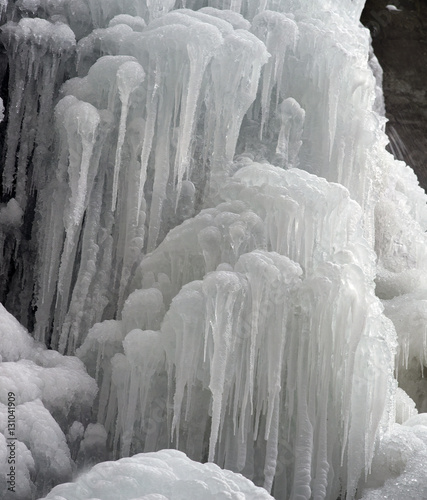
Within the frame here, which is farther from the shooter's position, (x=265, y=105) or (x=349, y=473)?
(x=265, y=105)

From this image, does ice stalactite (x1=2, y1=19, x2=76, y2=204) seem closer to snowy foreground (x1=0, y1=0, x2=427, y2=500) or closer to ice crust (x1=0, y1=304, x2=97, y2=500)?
snowy foreground (x1=0, y1=0, x2=427, y2=500)

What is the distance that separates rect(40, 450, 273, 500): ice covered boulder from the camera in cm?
317

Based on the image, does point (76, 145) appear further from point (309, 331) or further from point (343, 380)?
point (343, 380)

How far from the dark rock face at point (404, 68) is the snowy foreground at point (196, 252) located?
399cm

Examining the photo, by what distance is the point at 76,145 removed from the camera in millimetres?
4801

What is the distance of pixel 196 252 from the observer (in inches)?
185

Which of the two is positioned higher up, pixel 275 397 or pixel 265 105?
pixel 265 105

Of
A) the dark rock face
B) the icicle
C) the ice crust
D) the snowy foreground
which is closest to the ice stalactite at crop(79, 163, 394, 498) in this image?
the snowy foreground

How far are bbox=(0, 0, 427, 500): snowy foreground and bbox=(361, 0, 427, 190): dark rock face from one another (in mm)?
3995

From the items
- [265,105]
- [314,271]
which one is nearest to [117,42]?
[265,105]

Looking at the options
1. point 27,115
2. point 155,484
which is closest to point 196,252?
point 27,115

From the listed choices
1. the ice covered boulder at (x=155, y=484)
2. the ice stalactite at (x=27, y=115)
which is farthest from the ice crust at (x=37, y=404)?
the ice stalactite at (x=27, y=115)

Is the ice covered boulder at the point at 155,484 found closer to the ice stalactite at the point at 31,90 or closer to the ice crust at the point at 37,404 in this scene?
the ice crust at the point at 37,404

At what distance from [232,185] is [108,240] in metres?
0.82
